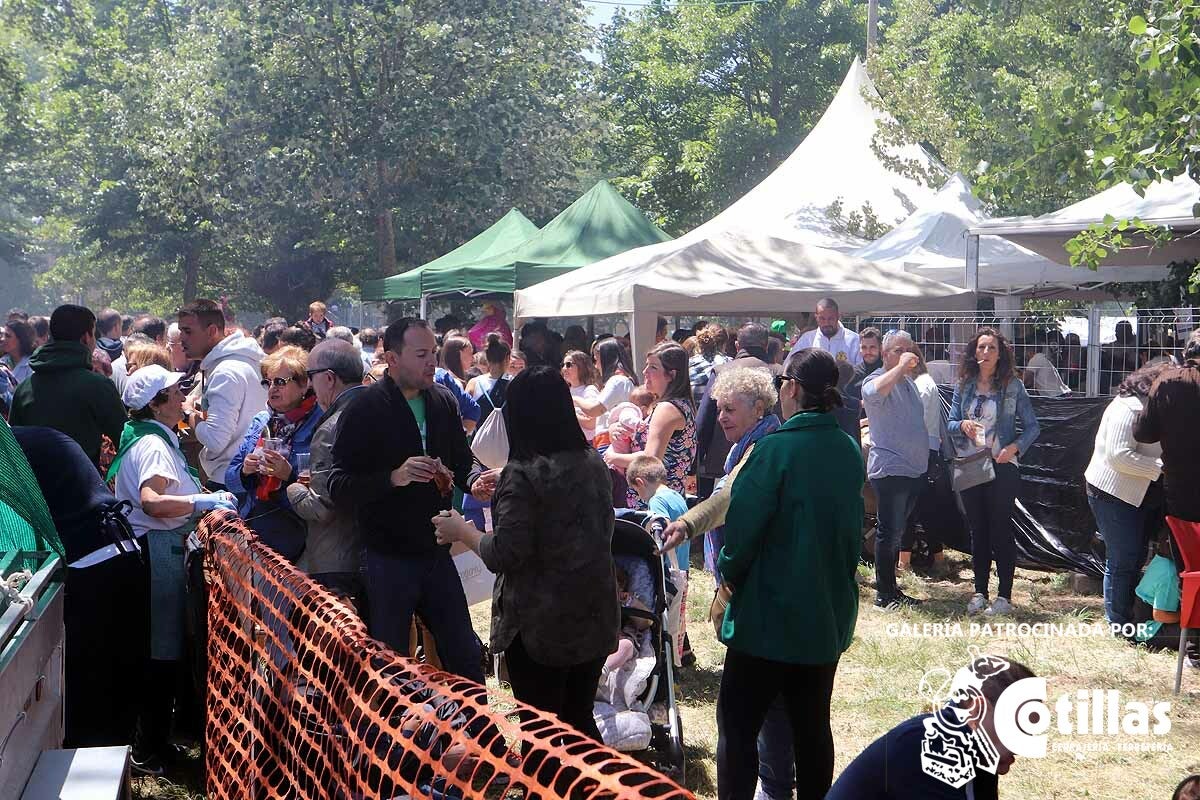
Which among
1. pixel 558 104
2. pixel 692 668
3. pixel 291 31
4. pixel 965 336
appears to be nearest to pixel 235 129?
pixel 291 31

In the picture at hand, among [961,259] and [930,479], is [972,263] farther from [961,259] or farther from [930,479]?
[961,259]

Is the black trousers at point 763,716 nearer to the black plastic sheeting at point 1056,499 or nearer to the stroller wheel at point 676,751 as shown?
the stroller wheel at point 676,751

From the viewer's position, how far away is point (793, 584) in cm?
409

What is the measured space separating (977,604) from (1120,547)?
117cm

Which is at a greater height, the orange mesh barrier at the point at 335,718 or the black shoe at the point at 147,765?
the orange mesh barrier at the point at 335,718

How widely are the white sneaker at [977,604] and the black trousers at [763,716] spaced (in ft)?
14.4

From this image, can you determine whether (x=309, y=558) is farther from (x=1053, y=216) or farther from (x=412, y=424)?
(x=1053, y=216)

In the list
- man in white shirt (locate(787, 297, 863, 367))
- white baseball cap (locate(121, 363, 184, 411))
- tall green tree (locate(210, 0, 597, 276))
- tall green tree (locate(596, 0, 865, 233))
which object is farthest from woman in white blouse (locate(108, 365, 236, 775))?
tall green tree (locate(596, 0, 865, 233))

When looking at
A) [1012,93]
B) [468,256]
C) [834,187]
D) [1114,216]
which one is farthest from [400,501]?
[834,187]

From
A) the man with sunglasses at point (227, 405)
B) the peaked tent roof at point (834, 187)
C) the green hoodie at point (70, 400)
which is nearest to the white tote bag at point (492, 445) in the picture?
the man with sunglasses at point (227, 405)

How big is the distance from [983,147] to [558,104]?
12171 millimetres

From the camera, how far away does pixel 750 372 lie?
19.6 feet

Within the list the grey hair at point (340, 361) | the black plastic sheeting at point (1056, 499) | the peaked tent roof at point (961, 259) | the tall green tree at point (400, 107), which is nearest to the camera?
the grey hair at point (340, 361)

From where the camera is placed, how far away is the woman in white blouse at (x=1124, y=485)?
7.12m
